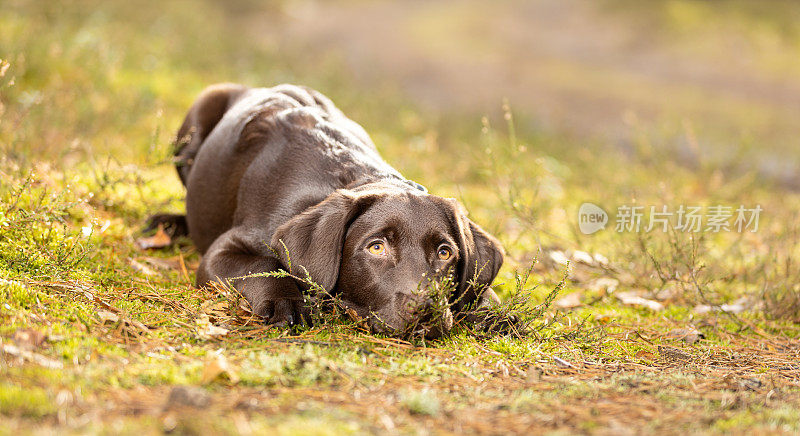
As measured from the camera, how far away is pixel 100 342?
3.24m

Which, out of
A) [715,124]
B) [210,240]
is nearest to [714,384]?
[210,240]

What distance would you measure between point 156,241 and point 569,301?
10.2 ft

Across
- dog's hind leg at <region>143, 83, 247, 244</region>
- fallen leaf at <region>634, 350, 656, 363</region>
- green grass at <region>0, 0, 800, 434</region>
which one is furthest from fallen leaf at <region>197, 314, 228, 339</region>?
dog's hind leg at <region>143, 83, 247, 244</region>

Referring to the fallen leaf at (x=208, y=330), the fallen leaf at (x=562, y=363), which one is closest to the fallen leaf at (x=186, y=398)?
the fallen leaf at (x=208, y=330)

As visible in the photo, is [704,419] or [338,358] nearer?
[704,419]

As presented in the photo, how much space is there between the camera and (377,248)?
12.8 feet

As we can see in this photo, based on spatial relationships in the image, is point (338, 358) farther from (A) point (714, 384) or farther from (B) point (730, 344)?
(B) point (730, 344)

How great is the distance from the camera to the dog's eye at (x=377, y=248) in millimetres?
3900

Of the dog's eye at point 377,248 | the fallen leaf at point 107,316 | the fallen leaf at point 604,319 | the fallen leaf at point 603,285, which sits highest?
the dog's eye at point 377,248

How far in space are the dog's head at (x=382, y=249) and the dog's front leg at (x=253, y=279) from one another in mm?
169

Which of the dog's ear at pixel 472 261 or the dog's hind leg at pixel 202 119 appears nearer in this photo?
the dog's ear at pixel 472 261

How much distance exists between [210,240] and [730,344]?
3.56 metres

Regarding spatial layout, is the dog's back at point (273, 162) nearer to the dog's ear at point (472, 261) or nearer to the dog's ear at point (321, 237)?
the dog's ear at point (321, 237)

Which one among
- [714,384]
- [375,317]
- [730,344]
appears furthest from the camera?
[730,344]
